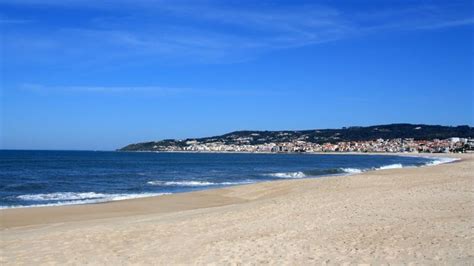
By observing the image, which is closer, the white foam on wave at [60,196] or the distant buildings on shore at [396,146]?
the white foam on wave at [60,196]

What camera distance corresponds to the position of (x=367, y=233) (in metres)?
10.4

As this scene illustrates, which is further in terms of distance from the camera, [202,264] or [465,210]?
[465,210]

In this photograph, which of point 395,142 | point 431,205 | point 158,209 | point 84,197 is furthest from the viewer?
point 395,142

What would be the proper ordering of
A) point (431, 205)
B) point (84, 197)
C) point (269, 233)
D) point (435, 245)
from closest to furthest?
1. point (435, 245)
2. point (269, 233)
3. point (431, 205)
4. point (84, 197)

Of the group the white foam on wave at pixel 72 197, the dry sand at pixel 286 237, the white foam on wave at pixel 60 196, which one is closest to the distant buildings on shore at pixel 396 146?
the white foam on wave at pixel 72 197

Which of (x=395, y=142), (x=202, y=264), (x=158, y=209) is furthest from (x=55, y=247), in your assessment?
(x=395, y=142)

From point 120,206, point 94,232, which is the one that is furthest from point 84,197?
point 94,232

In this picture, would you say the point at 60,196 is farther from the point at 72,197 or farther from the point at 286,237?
the point at 286,237

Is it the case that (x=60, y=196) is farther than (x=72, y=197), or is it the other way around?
(x=60, y=196)

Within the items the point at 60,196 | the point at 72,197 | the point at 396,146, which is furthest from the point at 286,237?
the point at 396,146

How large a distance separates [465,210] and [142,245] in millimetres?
8491

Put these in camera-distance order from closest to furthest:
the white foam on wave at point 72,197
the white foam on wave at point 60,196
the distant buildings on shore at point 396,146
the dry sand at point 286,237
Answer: the dry sand at point 286,237, the white foam on wave at point 72,197, the white foam on wave at point 60,196, the distant buildings on shore at point 396,146

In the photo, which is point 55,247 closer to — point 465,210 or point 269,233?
point 269,233

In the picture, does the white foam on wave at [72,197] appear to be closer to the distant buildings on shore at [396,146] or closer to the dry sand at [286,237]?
the dry sand at [286,237]
